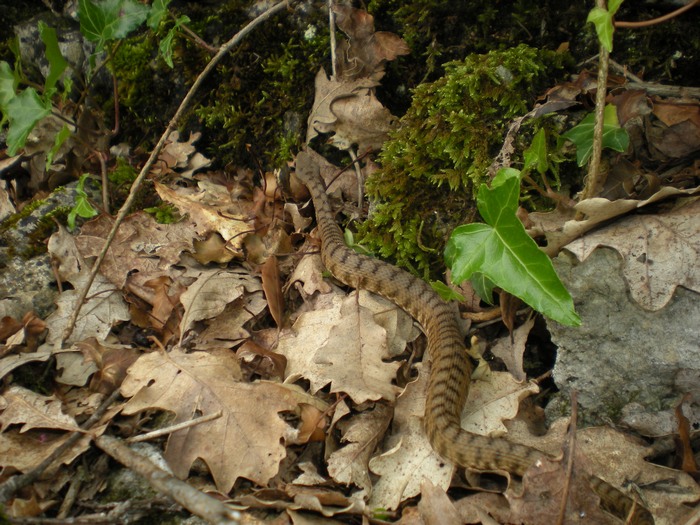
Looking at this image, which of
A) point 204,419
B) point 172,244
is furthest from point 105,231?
point 204,419

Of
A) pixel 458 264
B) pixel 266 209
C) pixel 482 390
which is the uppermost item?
pixel 458 264

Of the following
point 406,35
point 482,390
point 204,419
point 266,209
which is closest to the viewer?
point 204,419

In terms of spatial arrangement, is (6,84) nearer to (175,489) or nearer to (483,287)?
(175,489)

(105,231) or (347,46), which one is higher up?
(347,46)

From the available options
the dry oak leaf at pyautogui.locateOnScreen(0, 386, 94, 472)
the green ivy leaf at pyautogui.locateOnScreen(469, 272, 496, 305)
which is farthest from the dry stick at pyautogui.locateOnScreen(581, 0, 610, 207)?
the dry oak leaf at pyautogui.locateOnScreen(0, 386, 94, 472)

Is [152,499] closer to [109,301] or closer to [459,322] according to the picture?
[109,301]

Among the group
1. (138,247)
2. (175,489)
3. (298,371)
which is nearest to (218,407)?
(298,371)
